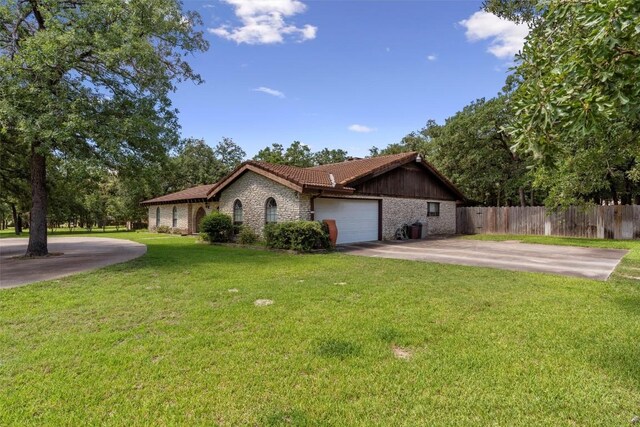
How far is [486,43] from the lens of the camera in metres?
13.1

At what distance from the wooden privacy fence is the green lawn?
14.8 metres

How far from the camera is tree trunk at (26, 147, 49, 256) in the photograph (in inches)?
472

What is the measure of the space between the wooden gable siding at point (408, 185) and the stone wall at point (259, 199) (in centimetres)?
→ 349

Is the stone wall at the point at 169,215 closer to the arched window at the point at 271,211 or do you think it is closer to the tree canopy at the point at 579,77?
the arched window at the point at 271,211

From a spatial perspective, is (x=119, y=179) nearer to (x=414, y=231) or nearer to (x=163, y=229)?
(x=414, y=231)

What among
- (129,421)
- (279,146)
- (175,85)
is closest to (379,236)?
(175,85)

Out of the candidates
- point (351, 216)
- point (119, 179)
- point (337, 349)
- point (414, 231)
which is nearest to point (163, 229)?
point (119, 179)

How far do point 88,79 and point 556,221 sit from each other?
2406cm

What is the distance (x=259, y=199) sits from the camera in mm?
16391

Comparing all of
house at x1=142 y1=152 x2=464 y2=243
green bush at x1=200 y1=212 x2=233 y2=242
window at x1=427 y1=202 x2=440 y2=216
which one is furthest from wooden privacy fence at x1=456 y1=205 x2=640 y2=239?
green bush at x1=200 y1=212 x2=233 y2=242

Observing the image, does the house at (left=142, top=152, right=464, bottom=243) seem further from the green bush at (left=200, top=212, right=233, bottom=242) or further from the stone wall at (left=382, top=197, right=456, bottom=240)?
the green bush at (left=200, top=212, right=233, bottom=242)

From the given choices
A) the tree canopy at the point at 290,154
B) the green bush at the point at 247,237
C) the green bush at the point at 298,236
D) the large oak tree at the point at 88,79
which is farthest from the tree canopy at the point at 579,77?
the tree canopy at the point at 290,154

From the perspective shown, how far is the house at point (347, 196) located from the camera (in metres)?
14.9

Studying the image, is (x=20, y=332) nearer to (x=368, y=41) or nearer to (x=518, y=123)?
(x=518, y=123)
